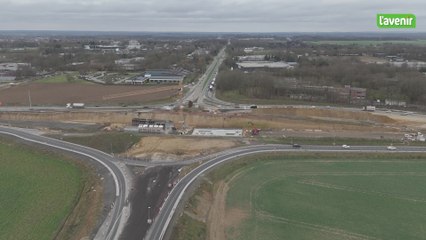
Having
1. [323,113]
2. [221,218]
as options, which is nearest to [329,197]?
[221,218]

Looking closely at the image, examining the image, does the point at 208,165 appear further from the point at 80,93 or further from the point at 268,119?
the point at 80,93

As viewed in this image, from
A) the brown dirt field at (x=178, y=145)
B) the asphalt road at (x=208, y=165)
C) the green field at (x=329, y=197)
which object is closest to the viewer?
the asphalt road at (x=208, y=165)

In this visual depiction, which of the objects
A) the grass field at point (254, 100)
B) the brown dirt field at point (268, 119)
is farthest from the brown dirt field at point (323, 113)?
the grass field at point (254, 100)

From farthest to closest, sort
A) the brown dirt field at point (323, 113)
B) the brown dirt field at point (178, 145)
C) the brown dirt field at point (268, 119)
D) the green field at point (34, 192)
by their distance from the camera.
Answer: the brown dirt field at point (323, 113), the brown dirt field at point (268, 119), the brown dirt field at point (178, 145), the green field at point (34, 192)

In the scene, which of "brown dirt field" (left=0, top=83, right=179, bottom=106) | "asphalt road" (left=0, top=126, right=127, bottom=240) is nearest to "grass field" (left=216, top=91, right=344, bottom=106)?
"brown dirt field" (left=0, top=83, right=179, bottom=106)

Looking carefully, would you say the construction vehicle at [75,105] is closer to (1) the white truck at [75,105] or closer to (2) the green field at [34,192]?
(1) the white truck at [75,105]

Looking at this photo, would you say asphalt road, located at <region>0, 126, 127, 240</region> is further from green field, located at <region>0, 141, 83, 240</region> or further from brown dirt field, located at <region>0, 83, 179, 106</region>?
brown dirt field, located at <region>0, 83, 179, 106</region>

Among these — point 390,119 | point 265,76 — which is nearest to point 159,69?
point 265,76
